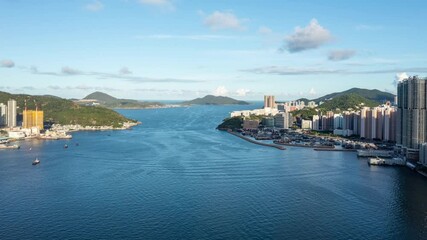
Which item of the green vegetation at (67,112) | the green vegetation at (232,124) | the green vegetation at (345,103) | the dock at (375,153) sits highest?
the green vegetation at (345,103)

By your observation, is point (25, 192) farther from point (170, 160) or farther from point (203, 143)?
point (203, 143)

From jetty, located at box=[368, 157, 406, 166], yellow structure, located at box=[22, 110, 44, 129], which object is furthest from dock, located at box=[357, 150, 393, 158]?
yellow structure, located at box=[22, 110, 44, 129]

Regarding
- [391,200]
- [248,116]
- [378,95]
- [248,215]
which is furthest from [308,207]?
[378,95]

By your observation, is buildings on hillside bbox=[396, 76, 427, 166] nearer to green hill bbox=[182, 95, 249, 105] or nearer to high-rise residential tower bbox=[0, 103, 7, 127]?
high-rise residential tower bbox=[0, 103, 7, 127]

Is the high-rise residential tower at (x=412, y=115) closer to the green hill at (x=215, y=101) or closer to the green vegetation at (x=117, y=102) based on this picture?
the green vegetation at (x=117, y=102)

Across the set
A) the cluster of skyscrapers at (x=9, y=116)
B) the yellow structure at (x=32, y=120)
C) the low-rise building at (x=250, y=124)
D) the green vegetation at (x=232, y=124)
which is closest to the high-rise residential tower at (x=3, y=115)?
the cluster of skyscrapers at (x=9, y=116)
